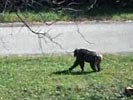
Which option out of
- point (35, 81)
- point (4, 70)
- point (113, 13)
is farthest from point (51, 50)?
point (113, 13)

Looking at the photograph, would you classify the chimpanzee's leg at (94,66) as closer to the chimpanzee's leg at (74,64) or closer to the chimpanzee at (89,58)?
the chimpanzee at (89,58)

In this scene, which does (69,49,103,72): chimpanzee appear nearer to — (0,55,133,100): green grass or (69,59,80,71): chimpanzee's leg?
(69,59,80,71): chimpanzee's leg

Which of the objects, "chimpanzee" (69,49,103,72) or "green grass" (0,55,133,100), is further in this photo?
"chimpanzee" (69,49,103,72)

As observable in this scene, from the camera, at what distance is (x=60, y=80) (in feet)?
28.0

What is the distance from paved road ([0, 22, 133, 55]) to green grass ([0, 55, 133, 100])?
1161mm

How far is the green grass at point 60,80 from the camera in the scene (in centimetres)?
789

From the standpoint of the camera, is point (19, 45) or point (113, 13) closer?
point (19, 45)

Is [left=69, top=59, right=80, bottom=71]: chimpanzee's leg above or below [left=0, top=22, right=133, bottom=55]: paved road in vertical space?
above

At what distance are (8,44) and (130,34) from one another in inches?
143

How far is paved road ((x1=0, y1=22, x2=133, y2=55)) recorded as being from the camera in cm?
1226

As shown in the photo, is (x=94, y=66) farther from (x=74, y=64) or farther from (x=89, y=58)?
(x=74, y=64)

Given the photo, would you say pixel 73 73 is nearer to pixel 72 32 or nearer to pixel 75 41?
pixel 75 41

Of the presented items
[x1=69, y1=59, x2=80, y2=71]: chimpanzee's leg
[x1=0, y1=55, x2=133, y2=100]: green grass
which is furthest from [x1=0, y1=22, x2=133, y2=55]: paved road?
[x1=69, y1=59, x2=80, y2=71]: chimpanzee's leg

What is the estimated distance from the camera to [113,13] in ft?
58.0
